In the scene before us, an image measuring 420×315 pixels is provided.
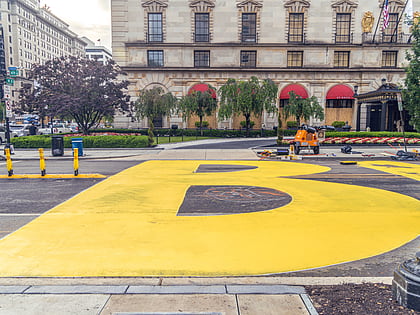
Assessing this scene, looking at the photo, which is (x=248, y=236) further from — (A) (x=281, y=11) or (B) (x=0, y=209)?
(A) (x=281, y=11)

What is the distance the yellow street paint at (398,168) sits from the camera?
15.1 metres

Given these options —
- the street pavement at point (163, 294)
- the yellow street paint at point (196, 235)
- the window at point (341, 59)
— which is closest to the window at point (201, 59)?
the window at point (341, 59)

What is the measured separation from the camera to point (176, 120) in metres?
44.3

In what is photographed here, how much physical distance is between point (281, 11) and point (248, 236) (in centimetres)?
4236

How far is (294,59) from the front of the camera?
4416cm

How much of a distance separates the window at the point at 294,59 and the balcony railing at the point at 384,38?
769 cm

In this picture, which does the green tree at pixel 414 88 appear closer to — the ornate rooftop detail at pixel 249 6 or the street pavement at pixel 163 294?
the street pavement at pixel 163 294

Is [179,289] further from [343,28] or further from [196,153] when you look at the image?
[343,28]

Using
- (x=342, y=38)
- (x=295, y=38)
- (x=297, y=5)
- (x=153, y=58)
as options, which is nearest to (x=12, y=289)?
(x=153, y=58)

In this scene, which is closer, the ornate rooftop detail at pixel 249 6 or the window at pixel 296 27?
the ornate rooftop detail at pixel 249 6

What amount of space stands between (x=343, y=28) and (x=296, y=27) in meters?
5.72

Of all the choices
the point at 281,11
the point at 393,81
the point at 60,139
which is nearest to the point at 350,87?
the point at 393,81

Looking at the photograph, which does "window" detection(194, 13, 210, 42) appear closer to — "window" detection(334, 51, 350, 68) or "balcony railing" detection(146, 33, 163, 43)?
"balcony railing" detection(146, 33, 163, 43)

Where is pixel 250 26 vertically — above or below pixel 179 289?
above
